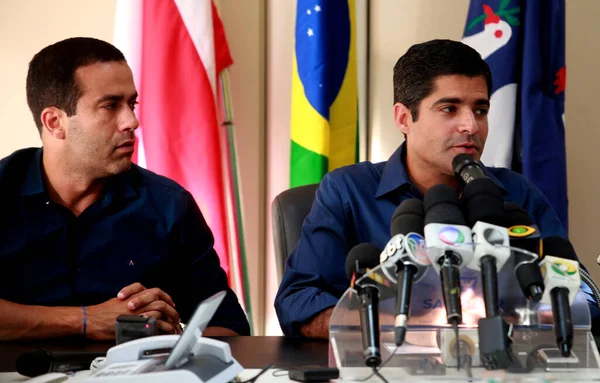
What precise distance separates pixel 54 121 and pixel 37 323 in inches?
25.0

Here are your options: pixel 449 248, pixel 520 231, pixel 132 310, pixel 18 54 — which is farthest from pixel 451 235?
pixel 18 54

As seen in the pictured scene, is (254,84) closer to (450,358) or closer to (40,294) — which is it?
(40,294)

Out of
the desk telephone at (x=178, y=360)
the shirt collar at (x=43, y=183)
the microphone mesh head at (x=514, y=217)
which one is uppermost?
the shirt collar at (x=43, y=183)

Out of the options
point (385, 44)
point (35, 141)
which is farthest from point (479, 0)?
point (35, 141)

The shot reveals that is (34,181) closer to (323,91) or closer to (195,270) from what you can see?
(195,270)

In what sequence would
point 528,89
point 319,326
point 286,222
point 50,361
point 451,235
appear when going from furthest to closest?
1. point 528,89
2. point 286,222
3. point 319,326
4. point 50,361
5. point 451,235

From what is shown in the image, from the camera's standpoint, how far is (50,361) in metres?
1.43

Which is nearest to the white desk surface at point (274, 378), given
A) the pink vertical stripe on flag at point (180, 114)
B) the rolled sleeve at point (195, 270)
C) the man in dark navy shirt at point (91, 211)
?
the man in dark navy shirt at point (91, 211)

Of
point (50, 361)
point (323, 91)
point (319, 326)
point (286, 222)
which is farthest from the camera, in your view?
point (323, 91)

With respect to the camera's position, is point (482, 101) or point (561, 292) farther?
point (482, 101)

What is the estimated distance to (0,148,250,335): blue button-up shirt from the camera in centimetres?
215

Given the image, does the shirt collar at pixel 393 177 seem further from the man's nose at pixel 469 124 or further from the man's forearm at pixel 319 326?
the man's forearm at pixel 319 326

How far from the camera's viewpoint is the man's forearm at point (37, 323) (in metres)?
1.96

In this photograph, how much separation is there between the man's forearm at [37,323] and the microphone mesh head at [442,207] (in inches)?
42.3
